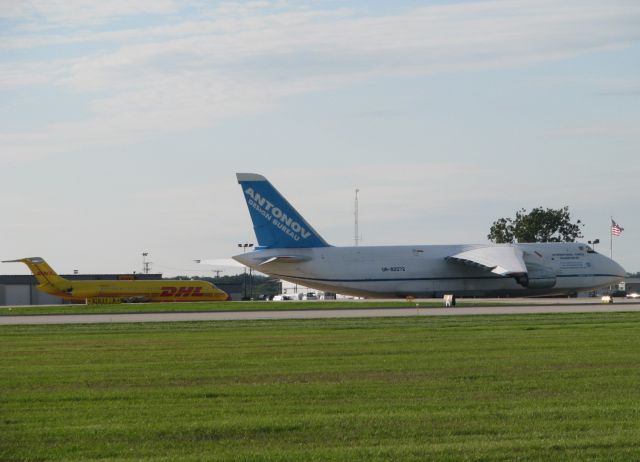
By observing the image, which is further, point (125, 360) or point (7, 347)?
point (7, 347)

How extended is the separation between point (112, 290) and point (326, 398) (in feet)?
246

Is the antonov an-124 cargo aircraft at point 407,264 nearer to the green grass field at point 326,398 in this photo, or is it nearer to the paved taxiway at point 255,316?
the paved taxiway at point 255,316

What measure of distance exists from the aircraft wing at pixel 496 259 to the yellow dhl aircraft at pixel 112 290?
27.2m

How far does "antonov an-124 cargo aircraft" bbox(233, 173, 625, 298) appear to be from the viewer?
66.8m

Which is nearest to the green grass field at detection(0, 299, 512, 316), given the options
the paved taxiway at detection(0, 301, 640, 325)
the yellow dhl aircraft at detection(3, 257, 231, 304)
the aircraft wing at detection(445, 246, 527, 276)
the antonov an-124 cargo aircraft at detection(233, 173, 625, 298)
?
the antonov an-124 cargo aircraft at detection(233, 173, 625, 298)

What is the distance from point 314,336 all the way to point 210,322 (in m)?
A: 10.6

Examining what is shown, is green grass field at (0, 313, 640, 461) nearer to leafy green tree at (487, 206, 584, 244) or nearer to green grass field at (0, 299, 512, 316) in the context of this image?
green grass field at (0, 299, 512, 316)

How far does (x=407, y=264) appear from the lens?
6919 centimetres

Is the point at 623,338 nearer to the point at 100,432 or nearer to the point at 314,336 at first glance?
the point at 314,336

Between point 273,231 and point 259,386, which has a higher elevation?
point 273,231

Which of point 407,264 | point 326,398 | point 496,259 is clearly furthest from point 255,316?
point 326,398

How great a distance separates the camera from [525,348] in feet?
80.2

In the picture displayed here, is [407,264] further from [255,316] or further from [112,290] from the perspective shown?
[112,290]

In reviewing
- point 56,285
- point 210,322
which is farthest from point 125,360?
point 56,285
